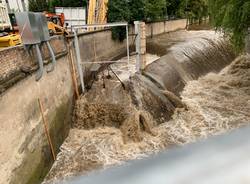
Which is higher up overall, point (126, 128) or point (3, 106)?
point (3, 106)

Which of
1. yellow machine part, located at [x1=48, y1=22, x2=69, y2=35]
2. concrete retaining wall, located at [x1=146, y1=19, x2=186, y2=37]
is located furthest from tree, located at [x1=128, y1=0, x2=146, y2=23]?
yellow machine part, located at [x1=48, y1=22, x2=69, y2=35]

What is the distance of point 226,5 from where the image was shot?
10.0 meters

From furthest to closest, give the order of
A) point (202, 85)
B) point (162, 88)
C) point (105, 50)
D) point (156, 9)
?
1. point (156, 9)
2. point (105, 50)
3. point (202, 85)
4. point (162, 88)

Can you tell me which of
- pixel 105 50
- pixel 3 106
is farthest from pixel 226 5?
pixel 3 106

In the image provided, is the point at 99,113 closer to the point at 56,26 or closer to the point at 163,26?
the point at 56,26

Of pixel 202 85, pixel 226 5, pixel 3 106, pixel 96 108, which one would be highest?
pixel 226 5

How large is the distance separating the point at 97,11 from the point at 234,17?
7987 mm

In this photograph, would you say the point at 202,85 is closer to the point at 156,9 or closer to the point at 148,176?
the point at 156,9

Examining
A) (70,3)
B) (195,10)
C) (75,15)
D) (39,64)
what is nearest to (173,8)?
(195,10)

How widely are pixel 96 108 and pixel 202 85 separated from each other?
5.69 metres

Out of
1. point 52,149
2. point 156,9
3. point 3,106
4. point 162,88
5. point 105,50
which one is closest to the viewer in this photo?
point 3,106

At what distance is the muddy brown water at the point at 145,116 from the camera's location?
23.9 feet

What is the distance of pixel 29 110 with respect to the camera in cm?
621

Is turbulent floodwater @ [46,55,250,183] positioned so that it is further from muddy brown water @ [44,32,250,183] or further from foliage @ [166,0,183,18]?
foliage @ [166,0,183,18]
